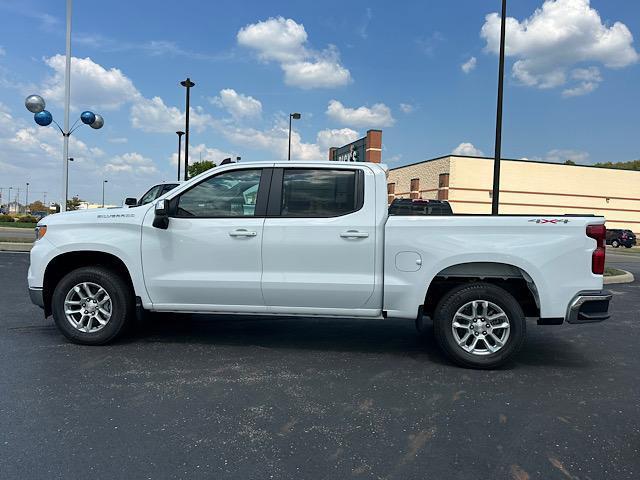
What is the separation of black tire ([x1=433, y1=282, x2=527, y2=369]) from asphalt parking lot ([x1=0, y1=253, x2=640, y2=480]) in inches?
5.2

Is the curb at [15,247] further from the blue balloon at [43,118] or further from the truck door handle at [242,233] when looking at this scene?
the truck door handle at [242,233]

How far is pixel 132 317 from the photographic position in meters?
5.47

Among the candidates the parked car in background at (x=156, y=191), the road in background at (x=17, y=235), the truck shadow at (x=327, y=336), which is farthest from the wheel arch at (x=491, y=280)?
the road in background at (x=17, y=235)

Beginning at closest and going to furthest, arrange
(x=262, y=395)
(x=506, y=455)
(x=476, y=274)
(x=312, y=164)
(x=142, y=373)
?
(x=506, y=455) < (x=262, y=395) < (x=142, y=373) < (x=476, y=274) < (x=312, y=164)

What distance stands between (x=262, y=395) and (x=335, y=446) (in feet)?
3.32

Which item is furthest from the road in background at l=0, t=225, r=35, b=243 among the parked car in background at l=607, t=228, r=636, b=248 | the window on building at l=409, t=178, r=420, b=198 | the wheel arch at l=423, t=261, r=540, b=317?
the parked car in background at l=607, t=228, r=636, b=248

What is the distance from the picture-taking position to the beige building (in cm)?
3903

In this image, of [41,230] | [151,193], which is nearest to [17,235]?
[151,193]

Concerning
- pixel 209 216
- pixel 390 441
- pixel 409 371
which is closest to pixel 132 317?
pixel 209 216

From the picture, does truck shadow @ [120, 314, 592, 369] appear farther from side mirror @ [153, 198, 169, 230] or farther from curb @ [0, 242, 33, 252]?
curb @ [0, 242, 33, 252]

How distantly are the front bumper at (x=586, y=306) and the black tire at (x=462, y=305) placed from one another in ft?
1.45

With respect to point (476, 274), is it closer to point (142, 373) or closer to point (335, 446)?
point (335, 446)

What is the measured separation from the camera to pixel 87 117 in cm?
1958

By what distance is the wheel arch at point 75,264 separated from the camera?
212 inches
